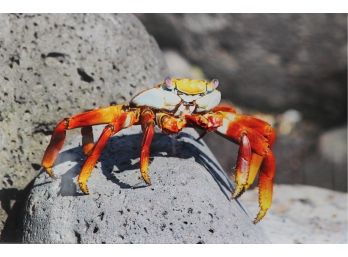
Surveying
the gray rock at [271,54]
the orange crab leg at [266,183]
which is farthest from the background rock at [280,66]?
the orange crab leg at [266,183]

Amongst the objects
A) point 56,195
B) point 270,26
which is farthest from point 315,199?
point 56,195

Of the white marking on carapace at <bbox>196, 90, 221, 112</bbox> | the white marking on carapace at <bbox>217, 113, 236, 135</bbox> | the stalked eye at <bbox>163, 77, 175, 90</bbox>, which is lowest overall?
the white marking on carapace at <bbox>217, 113, 236, 135</bbox>

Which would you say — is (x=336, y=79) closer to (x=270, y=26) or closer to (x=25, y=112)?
(x=270, y=26)

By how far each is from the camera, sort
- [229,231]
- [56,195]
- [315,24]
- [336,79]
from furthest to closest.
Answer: [336,79], [315,24], [56,195], [229,231]

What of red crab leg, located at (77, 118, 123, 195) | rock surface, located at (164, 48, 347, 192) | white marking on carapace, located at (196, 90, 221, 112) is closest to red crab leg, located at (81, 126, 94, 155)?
red crab leg, located at (77, 118, 123, 195)

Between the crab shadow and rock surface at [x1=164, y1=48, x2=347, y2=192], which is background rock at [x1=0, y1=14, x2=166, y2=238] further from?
rock surface at [x1=164, y1=48, x2=347, y2=192]

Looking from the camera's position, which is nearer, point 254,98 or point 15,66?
point 15,66

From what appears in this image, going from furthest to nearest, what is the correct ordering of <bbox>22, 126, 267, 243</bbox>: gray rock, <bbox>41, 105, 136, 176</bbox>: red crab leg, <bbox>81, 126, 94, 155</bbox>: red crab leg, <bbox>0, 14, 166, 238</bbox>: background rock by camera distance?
1. <bbox>0, 14, 166, 238</bbox>: background rock
2. <bbox>81, 126, 94, 155</bbox>: red crab leg
3. <bbox>41, 105, 136, 176</bbox>: red crab leg
4. <bbox>22, 126, 267, 243</bbox>: gray rock

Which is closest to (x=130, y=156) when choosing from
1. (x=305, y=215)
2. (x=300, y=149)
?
(x=305, y=215)
